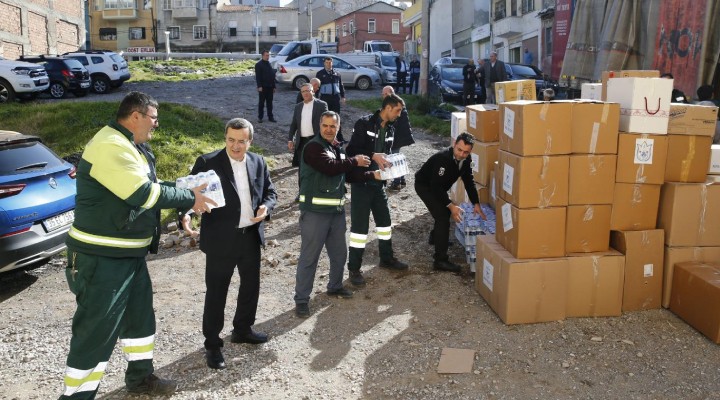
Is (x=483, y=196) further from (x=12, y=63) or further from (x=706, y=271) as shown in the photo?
(x=12, y=63)

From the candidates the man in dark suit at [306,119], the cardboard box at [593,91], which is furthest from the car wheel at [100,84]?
the cardboard box at [593,91]

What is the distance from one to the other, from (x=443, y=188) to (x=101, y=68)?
700 inches

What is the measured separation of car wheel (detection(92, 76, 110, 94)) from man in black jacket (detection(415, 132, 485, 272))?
17464 mm

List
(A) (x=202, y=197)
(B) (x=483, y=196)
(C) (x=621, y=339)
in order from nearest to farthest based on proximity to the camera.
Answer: (A) (x=202, y=197), (C) (x=621, y=339), (B) (x=483, y=196)

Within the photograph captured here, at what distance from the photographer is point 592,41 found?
37.9 feet

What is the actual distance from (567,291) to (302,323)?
229 cm

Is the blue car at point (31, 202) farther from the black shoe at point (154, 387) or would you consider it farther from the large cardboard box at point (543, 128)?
the large cardboard box at point (543, 128)

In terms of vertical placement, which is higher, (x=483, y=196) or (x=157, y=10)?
(x=157, y=10)

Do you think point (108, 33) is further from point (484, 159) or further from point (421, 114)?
point (484, 159)

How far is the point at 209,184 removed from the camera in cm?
394

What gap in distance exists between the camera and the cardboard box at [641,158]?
198 inches

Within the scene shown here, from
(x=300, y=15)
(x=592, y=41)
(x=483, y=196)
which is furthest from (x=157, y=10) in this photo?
(x=483, y=196)

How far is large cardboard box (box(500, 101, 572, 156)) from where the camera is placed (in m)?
4.86

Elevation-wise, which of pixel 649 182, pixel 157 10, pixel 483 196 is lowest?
pixel 483 196
